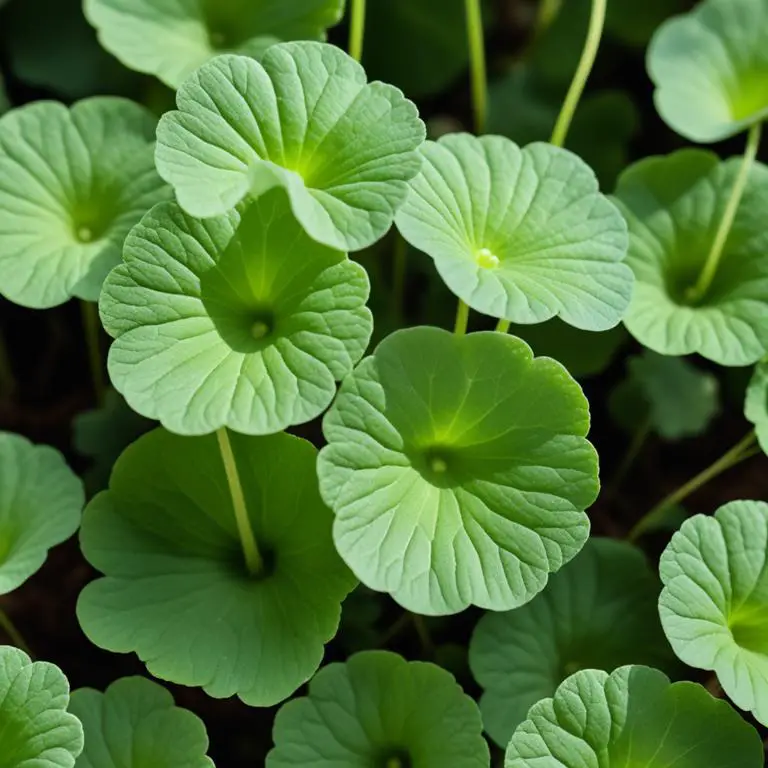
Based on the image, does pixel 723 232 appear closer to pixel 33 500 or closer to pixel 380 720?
pixel 380 720

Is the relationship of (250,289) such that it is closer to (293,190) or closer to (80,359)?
(293,190)

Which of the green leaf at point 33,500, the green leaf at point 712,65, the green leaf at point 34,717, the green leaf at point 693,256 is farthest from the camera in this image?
the green leaf at point 712,65

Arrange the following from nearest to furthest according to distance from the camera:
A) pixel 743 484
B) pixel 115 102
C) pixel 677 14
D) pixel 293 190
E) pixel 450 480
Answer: pixel 293 190 < pixel 450 480 < pixel 115 102 < pixel 743 484 < pixel 677 14

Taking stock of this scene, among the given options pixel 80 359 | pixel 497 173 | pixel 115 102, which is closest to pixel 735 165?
pixel 497 173

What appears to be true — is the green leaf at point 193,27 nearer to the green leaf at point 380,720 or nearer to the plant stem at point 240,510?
the plant stem at point 240,510

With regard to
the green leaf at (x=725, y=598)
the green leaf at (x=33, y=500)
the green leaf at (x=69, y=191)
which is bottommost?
the green leaf at (x=33, y=500)

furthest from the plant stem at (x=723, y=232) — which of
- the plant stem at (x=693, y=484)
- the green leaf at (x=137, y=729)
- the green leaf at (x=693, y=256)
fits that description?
the green leaf at (x=137, y=729)

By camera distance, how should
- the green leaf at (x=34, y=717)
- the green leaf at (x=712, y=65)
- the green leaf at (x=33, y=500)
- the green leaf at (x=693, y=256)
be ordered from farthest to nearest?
1. the green leaf at (x=712, y=65)
2. the green leaf at (x=693, y=256)
3. the green leaf at (x=33, y=500)
4. the green leaf at (x=34, y=717)
